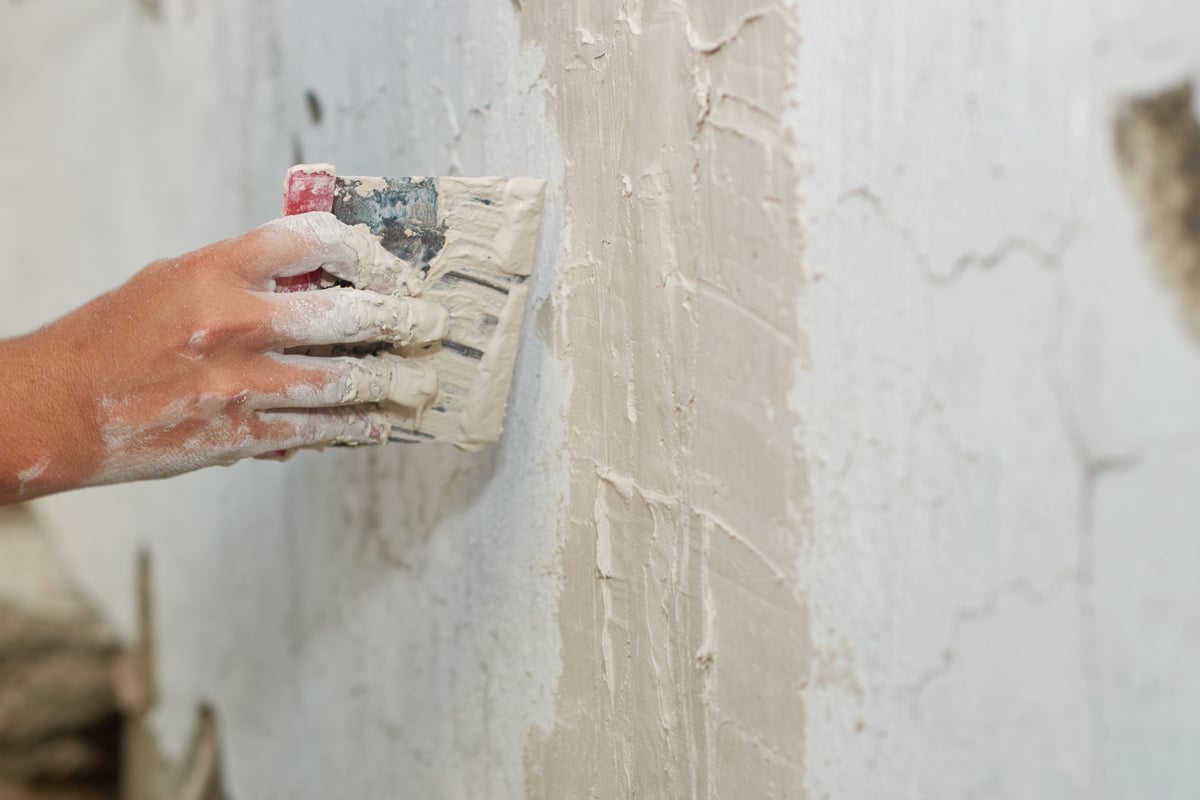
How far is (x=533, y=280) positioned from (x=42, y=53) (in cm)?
269

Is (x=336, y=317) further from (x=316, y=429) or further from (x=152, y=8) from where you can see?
(x=152, y=8)

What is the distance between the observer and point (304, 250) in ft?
3.13

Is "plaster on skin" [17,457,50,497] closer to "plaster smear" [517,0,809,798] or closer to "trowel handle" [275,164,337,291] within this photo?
"trowel handle" [275,164,337,291]

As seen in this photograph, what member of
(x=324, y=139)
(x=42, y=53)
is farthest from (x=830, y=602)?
(x=42, y=53)

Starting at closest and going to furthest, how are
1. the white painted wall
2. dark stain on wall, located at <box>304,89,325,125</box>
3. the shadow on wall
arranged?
the white painted wall
the shadow on wall
dark stain on wall, located at <box>304,89,325,125</box>

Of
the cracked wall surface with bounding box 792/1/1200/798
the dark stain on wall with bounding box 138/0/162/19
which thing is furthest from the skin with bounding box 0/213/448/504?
the dark stain on wall with bounding box 138/0/162/19

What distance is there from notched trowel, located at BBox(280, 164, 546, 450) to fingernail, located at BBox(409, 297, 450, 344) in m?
0.01

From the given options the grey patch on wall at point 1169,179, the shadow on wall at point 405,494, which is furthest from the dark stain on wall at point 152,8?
the grey patch on wall at point 1169,179

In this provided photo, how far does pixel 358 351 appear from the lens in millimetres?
1040

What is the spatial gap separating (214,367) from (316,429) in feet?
0.38

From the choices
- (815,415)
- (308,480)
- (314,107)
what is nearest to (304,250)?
(815,415)

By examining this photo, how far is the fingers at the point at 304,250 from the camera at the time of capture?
952mm

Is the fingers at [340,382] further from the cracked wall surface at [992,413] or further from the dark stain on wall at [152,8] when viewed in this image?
the dark stain on wall at [152,8]

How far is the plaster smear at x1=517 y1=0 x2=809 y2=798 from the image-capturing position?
74 centimetres
